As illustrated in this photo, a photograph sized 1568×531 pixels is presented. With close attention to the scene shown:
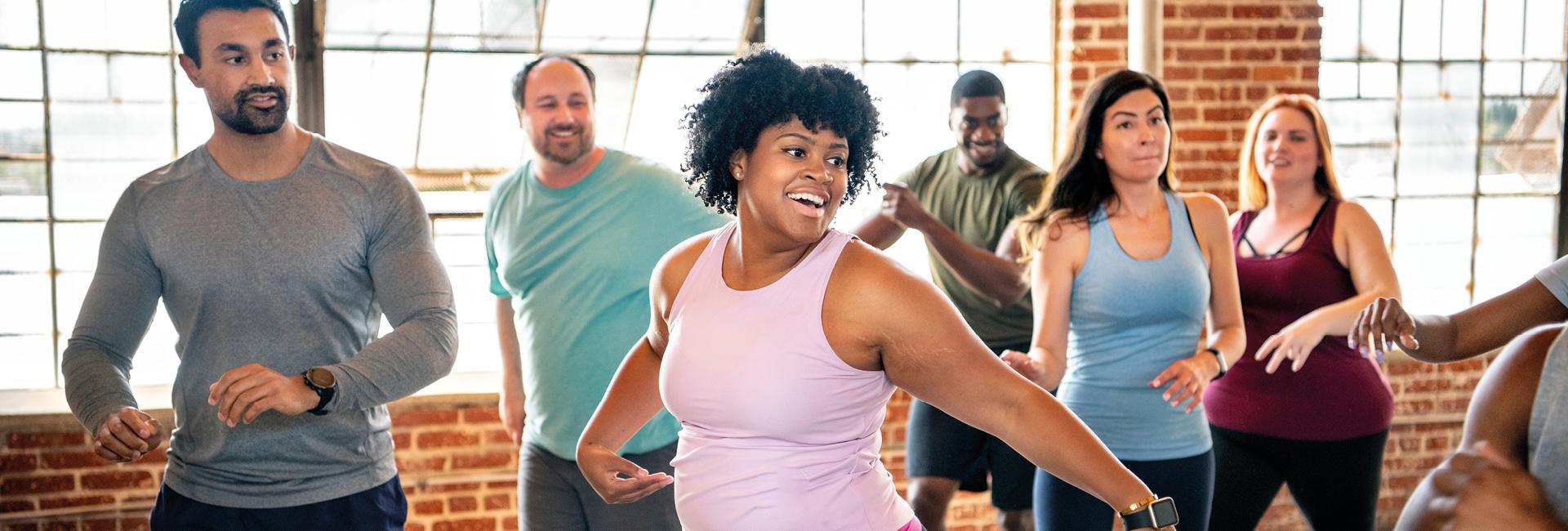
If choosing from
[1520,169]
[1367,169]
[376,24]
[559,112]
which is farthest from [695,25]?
[1520,169]

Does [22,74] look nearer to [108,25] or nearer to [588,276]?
[108,25]

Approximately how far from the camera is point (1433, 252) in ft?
17.2

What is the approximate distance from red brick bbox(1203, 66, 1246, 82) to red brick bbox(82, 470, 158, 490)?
3905 millimetres

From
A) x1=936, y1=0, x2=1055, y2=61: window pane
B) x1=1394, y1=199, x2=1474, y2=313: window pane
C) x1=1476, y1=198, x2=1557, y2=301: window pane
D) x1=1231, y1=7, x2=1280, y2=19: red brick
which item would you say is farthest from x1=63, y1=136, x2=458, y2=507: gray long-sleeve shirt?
x1=1476, y1=198, x2=1557, y2=301: window pane

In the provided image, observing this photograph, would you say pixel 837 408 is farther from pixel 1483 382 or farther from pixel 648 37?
Answer: pixel 648 37

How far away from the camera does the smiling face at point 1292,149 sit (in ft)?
11.0

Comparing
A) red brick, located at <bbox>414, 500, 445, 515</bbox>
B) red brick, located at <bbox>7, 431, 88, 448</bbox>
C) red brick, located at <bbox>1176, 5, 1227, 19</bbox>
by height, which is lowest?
red brick, located at <bbox>414, 500, 445, 515</bbox>

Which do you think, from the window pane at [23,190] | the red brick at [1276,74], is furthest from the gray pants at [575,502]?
the red brick at [1276,74]

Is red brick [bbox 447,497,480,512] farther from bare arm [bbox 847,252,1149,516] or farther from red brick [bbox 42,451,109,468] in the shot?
bare arm [bbox 847,252,1149,516]

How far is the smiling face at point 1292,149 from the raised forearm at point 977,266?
0.76 metres

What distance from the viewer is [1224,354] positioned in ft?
9.01

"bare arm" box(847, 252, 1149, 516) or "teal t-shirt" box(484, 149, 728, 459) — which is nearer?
"bare arm" box(847, 252, 1149, 516)

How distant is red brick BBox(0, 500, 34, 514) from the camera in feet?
13.4

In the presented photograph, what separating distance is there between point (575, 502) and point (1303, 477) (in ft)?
5.76
